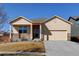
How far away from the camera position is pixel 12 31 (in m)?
32.0

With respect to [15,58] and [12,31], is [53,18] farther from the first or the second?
Answer: [15,58]

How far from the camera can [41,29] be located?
31688mm

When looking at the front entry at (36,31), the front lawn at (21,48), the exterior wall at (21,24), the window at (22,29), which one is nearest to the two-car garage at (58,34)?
the front entry at (36,31)

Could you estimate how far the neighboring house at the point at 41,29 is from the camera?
31422 millimetres

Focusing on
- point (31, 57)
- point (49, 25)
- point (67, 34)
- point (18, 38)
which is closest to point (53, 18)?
point (49, 25)

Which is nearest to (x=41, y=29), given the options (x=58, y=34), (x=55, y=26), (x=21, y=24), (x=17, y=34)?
(x=55, y=26)

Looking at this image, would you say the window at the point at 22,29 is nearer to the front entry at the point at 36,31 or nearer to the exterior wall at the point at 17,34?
the exterior wall at the point at 17,34

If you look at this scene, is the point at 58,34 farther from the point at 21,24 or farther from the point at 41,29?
the point at 21,24

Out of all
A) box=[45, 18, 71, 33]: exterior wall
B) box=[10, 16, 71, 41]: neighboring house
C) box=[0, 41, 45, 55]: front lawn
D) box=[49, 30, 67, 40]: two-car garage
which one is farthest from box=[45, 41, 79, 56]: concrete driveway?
box=[45, 18, 71, 33]: exterior wall

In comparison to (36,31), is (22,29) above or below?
above

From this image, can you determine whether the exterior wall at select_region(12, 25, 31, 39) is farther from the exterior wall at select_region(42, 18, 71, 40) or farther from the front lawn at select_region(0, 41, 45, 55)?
the front lawn at select_region(0, 41, 45, 55)

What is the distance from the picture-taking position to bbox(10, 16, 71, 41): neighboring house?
1237 inches

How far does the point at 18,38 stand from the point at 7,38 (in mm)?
1662

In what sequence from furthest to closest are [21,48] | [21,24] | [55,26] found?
[55,26] < [21,24] < [21,48]
